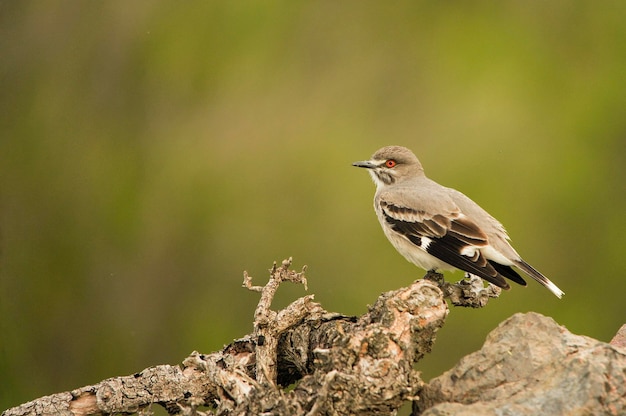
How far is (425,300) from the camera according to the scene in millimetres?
4539

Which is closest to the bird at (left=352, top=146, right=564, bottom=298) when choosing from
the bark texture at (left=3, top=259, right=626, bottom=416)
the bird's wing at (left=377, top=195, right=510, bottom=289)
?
the bird's wing at (left=377, top=195, right=510, bottom=289)

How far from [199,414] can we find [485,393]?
147 cm

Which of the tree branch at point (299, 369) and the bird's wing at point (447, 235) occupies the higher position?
the bird's wing at point (447, 235)

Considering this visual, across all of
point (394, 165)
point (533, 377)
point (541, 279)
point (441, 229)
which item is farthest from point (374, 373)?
point (394, 165)

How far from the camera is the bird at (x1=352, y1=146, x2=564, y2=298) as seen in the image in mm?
5875

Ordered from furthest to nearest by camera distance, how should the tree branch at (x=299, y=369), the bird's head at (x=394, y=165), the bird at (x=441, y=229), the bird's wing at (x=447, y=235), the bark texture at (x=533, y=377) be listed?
the bird's head at (x=394, y=165)
the bird at (x=441, y=229)
the bird's wing at (x=447, y=235)
the tree branch at (x=299, y=369)
the bark texture at (x=533, y=377)

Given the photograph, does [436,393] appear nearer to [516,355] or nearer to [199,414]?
[516,355]

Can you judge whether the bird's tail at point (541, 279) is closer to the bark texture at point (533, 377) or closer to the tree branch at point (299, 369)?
the bark texture at point (533, 377)

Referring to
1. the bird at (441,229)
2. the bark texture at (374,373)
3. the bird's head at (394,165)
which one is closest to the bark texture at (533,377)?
the bark texture at (374,373)

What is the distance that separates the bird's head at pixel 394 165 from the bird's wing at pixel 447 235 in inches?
21.0

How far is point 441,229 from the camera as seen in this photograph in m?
6.20

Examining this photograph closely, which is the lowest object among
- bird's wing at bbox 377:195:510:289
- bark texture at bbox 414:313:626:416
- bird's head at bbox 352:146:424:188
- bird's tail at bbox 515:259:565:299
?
bark texture at bbox 414:313:626:416

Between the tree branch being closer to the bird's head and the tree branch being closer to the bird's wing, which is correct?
the bird's wing

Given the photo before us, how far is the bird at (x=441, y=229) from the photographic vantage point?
5.88 meters
